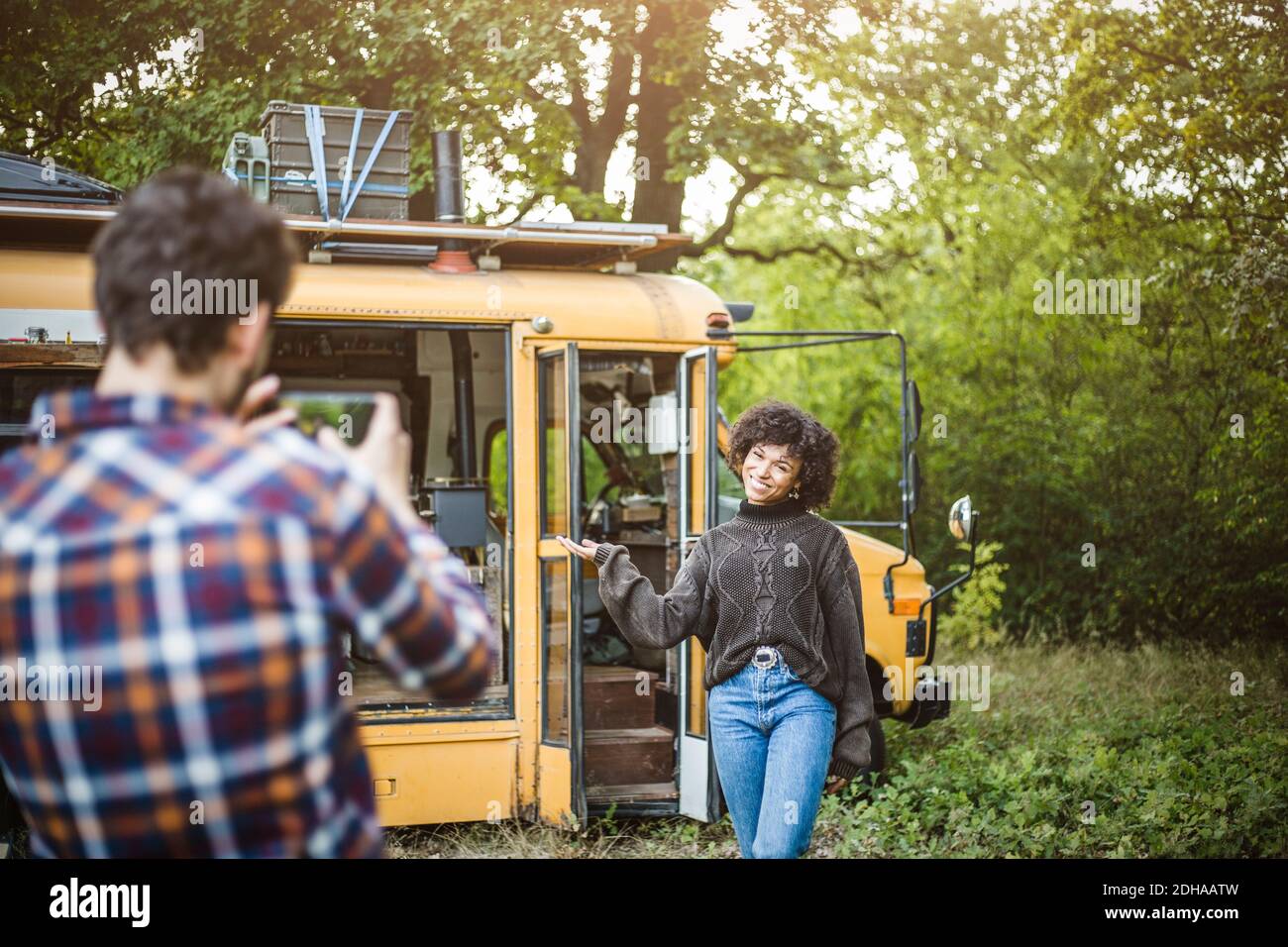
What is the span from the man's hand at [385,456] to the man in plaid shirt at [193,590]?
19mm

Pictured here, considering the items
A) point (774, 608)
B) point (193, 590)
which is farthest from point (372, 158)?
point (193, 590)

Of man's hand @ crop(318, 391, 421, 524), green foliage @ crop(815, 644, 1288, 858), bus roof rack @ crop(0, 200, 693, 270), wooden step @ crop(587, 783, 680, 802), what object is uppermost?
bus roof rack @ crop(0, 200, 693, 270)

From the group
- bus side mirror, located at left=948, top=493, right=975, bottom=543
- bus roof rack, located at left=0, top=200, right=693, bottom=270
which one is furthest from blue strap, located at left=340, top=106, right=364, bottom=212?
bus side mirror, located at left=948, top=493, right=975, bottom=543

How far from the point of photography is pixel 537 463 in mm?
6129

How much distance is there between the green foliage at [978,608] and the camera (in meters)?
11.0

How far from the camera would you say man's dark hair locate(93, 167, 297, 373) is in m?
1.75

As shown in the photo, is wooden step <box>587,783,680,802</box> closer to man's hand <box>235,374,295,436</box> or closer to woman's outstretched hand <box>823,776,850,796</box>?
woman's outstretched hand <box>823,776,850,796</box>

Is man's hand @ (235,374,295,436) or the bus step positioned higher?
man's hand @ (235,374,295,436)

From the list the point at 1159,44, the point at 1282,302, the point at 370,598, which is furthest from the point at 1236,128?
the point at 370,598

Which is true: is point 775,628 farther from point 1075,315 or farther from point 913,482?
point 1075,315

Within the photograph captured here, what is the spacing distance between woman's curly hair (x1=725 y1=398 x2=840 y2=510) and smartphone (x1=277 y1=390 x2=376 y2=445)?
3215mm

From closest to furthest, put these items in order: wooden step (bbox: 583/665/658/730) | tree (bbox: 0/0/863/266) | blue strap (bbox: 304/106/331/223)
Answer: blue strap (bbox: 304/106/331/223)
wooden step (bbox: 583/665/658/730)
tree (bbox: 0/0/863/266)
